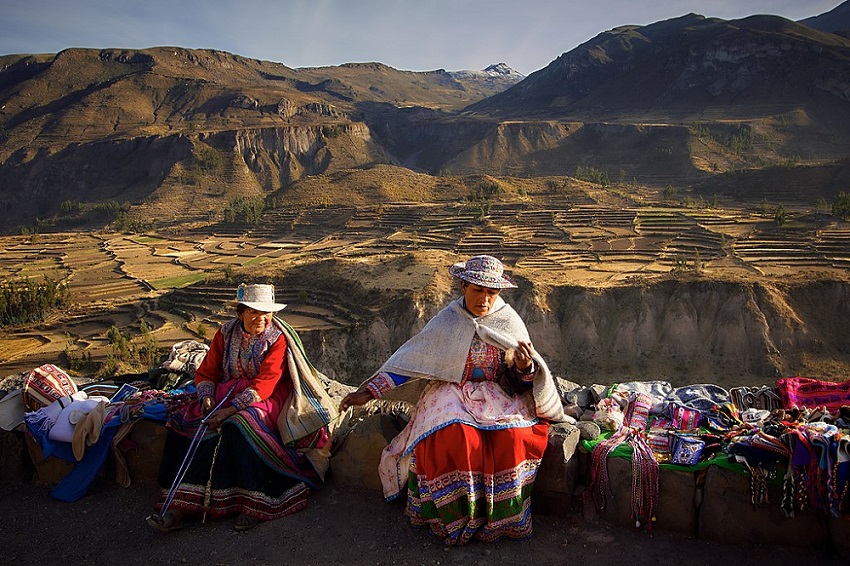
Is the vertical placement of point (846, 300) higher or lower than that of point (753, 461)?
lower

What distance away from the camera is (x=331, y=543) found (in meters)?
3.58

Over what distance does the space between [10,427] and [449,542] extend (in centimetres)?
378

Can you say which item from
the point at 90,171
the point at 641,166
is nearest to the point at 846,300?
the point at 641,166

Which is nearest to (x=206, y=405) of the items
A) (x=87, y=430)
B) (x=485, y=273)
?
(x=87, y=430)

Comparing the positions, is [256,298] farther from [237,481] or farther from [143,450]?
[143,450]

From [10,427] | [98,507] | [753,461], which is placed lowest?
[98,507]

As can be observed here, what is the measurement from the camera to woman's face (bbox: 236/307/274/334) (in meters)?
4.16

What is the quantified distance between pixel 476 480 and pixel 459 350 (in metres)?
0.82

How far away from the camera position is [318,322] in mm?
22406

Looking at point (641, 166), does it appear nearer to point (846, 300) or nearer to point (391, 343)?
point (846, 300)

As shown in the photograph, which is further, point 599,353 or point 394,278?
point 394,278

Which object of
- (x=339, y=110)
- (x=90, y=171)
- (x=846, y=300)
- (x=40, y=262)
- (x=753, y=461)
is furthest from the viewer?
(x=339, y=110)

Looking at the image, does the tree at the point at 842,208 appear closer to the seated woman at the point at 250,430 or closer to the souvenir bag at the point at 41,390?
the seated woman at the point at 250,430

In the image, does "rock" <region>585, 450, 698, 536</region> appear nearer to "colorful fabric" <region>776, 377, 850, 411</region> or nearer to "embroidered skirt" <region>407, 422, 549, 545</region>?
"embroidered skirt" <region>407, 422, 549, 545</region>
